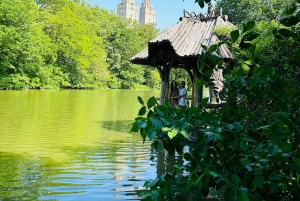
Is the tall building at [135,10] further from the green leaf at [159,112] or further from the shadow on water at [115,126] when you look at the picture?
the green leaf at [159,112]

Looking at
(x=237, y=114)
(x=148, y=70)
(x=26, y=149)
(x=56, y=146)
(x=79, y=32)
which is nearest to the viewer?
(x=237, y=114)

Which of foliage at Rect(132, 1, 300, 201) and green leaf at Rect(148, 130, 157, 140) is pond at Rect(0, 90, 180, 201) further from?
green leaf at Rect(148, 130, 157, 140)

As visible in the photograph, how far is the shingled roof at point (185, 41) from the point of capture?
9719 mm

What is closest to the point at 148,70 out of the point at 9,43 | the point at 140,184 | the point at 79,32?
the point at 79,32

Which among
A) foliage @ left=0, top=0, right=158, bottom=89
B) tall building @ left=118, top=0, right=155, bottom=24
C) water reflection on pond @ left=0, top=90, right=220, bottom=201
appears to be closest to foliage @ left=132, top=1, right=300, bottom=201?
water reflection on pond @ left=0, top=90, right=220, bottom=201

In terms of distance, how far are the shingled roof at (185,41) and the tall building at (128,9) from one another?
6443 inches

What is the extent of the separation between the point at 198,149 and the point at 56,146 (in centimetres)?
687

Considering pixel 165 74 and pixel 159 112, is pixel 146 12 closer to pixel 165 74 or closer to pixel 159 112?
pixel 165 74

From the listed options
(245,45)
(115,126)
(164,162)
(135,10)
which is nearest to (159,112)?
(245,45)

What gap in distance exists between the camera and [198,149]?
195cm

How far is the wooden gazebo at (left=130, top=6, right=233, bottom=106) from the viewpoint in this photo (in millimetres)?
9844

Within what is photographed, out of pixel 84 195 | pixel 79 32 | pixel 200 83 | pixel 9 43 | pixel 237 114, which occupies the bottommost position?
pixel 84 195

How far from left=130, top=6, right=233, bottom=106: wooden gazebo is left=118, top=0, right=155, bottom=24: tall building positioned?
16422 cm

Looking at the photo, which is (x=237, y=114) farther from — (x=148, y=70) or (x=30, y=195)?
(x=148, y=70)
